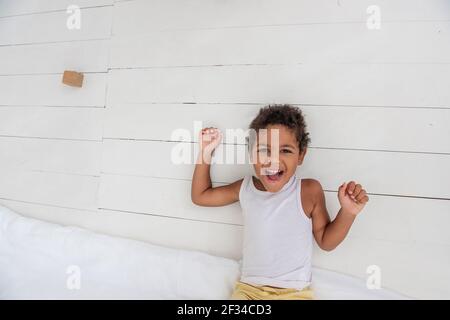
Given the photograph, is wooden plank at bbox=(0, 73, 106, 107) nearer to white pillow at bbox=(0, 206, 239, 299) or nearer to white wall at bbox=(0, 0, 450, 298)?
white wall at bbox=(0, 0, 450, 298)

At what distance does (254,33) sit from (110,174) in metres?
0.70

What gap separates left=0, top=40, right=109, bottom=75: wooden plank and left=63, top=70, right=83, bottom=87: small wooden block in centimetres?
5

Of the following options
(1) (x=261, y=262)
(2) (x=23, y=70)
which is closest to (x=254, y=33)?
(1) (x=261, y=262)

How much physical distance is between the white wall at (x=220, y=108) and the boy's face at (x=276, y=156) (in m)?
0.13

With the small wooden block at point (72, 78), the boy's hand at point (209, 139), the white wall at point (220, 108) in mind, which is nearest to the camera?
the white wall at point (220, 108)

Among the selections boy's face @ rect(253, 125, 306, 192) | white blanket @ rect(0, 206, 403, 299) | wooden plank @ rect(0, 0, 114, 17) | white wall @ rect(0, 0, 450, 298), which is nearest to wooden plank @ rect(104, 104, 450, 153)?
white wall @ rect(0, 0, 450, 298)

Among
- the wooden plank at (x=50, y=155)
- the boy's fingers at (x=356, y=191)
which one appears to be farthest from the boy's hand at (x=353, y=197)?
the wooden plank at (x=50, y=155)

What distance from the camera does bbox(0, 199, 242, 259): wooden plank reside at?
92 centimetres

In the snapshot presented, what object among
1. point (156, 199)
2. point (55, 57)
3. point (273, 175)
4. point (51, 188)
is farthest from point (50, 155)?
point (273, 175)

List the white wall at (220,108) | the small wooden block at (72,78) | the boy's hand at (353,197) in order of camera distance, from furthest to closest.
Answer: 1. the small wooden block at (72,78)
2. the white wall at (220,108)
3. the boy's hand at (353,197)

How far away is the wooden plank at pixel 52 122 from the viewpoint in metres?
1.08

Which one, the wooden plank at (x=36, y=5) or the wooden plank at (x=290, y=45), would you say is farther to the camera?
the wooden plank at (x=36, y=5)

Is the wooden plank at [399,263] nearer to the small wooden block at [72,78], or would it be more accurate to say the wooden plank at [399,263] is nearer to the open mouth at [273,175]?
the open mouth at [273,175]

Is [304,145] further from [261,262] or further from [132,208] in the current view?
[132,208]
